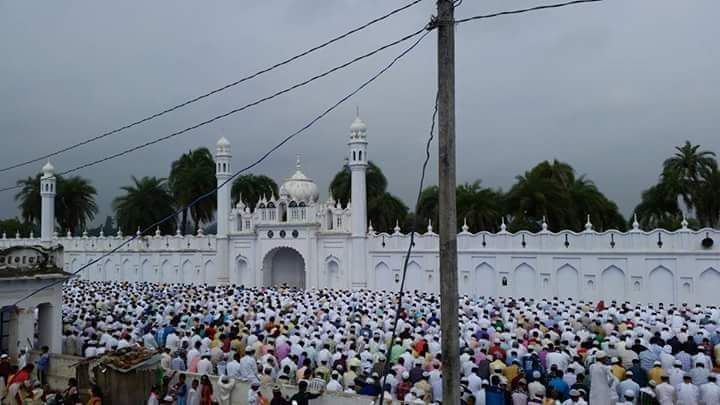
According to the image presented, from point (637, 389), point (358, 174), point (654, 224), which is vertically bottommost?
point (637, 389)

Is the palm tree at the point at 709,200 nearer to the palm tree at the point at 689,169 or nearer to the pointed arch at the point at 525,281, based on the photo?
the palm tree at the point at 689,169

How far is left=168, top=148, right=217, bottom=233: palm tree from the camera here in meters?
44.8

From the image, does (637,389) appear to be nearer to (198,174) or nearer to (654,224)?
(654,224)

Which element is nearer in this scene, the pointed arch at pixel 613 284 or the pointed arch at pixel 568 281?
the pointed arch at pixel 613 284

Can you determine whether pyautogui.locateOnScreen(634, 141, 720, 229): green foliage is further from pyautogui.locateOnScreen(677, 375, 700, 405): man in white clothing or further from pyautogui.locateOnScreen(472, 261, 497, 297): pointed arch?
A: pyautogui.locateOnScreen(677, 375, 700, 405): man in white clothing

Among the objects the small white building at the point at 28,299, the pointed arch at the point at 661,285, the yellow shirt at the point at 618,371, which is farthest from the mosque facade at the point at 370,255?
the yellow shirt at the point at 618,371

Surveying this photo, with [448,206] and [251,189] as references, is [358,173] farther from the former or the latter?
[448,206]

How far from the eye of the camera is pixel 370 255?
31.7 m

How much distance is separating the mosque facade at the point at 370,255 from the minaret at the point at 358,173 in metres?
0.05

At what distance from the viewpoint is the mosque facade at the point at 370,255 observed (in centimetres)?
2375

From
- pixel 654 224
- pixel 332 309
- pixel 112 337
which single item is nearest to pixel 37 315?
pixel 112 337

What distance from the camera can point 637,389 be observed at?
1027 cm

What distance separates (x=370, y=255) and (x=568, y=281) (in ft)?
32.7

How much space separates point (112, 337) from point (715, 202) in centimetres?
3062
